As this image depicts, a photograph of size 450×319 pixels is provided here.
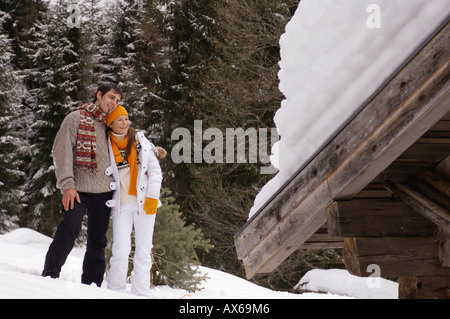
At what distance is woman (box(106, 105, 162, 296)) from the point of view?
13.5 feet

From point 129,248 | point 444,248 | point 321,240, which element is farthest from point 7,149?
point 444,248

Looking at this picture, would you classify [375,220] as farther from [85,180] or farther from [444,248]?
[85,180]

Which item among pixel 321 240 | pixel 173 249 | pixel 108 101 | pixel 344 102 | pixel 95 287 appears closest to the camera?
pixel 344 102

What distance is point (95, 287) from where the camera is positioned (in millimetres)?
3496

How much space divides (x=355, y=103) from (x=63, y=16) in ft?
62.4

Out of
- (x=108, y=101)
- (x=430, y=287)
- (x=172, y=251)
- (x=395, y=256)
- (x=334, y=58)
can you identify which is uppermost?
(x=108, y=101)

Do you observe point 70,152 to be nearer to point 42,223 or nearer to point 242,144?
point 242,144

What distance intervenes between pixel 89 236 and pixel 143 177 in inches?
25.5

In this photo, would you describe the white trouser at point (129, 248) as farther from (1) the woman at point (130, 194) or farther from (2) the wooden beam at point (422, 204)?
(2) the wooden beam at point (422, 204)

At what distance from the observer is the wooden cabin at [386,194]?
1659mm

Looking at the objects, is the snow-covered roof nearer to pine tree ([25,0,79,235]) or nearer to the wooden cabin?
the wooden cabin

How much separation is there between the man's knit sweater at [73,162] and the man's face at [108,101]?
14cm

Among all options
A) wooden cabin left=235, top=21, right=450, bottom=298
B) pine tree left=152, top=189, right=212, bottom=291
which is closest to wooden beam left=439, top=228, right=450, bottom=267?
wooden cabin left=235, top=21, right=450, bottom=298

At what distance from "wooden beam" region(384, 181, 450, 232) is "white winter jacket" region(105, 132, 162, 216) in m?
2.23
